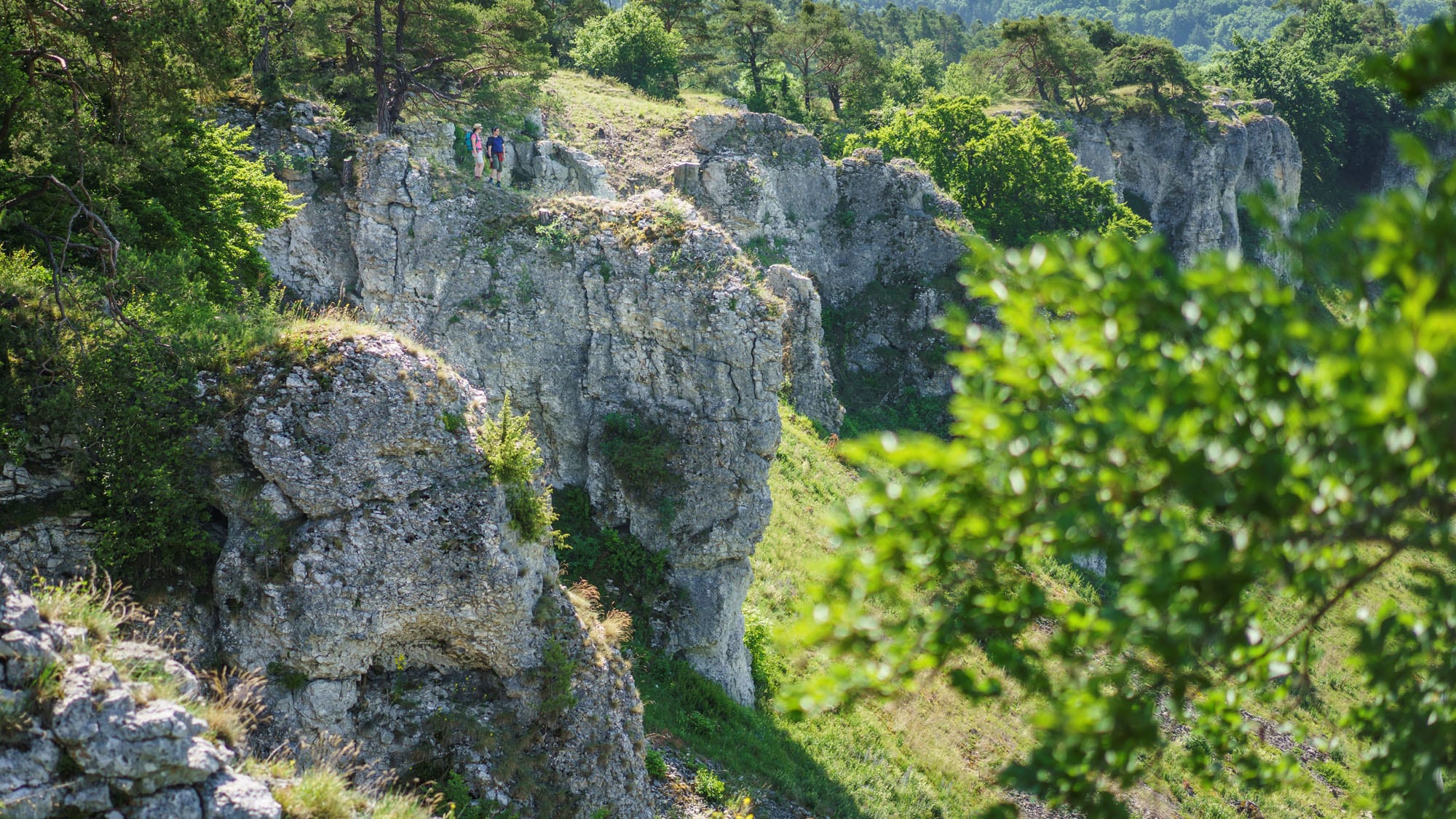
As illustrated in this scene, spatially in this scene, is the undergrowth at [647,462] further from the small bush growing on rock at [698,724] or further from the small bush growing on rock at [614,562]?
the small bush growing on rock at [698,724]

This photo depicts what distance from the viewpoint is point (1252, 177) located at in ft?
203

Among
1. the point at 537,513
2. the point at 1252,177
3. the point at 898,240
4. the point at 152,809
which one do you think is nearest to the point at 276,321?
the point at 537,513

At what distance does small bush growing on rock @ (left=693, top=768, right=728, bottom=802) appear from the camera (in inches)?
579

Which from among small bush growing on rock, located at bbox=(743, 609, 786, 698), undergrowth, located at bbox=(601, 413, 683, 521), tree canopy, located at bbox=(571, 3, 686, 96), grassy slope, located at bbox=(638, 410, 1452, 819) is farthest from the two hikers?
tree canopy, located at bbox=(571, 3, 686, 96)

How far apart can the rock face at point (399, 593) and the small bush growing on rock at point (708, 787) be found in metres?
2.58

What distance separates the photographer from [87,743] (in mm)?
6805

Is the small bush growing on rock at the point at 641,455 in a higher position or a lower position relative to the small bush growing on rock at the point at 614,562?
higher

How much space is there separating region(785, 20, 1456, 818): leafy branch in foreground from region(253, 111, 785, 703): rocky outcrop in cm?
1261

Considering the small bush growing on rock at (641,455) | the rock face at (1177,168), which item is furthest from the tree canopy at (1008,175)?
the small bush growing on rock at (641,455)

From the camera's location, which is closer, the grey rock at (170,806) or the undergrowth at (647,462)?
the grey rock at (170,806)

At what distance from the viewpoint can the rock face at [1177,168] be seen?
58438 mm

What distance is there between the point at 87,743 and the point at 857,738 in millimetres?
15590

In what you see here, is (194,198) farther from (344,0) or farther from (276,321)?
(344,0)

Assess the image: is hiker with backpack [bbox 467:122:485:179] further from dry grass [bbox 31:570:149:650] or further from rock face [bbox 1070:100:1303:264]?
rock face [bbox 1070:100:1303:264]
